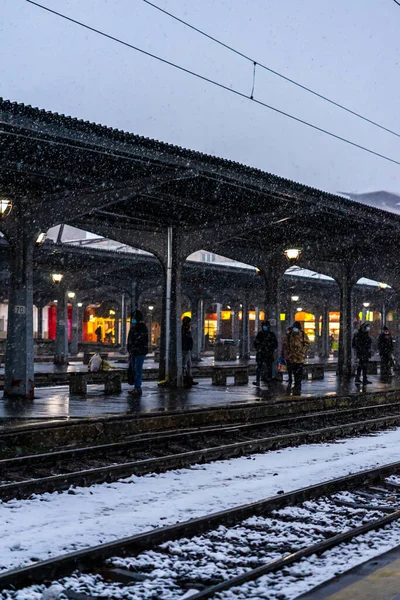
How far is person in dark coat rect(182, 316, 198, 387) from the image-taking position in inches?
729

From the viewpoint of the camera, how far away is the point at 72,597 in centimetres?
470

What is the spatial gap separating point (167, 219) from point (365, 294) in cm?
2799

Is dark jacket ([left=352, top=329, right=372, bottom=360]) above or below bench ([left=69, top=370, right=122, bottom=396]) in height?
above

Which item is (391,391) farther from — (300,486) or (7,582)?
(7,582)

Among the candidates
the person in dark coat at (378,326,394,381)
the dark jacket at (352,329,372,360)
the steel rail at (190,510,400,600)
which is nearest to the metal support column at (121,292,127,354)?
the person in dark coat at (378,326,394,381)

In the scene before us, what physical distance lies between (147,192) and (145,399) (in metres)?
4.20

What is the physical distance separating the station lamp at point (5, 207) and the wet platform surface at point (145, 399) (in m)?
3.45

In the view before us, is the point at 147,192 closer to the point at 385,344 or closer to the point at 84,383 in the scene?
the point at 84,383

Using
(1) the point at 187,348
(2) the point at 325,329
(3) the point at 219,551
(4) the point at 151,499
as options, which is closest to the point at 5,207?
(1) the point at 187,348

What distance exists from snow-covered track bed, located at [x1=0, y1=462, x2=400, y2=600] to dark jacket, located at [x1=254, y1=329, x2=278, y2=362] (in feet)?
37.6

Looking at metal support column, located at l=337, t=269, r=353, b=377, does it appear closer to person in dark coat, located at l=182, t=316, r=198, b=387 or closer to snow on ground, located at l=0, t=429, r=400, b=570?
person in dark coat, located at l=182, t=316, r=198, b=387

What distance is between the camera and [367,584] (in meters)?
4.76

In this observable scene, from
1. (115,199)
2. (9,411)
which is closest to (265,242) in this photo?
(115,199)

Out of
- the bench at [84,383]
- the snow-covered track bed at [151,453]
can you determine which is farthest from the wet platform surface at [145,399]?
the snow-covered track bed at [151,453]
